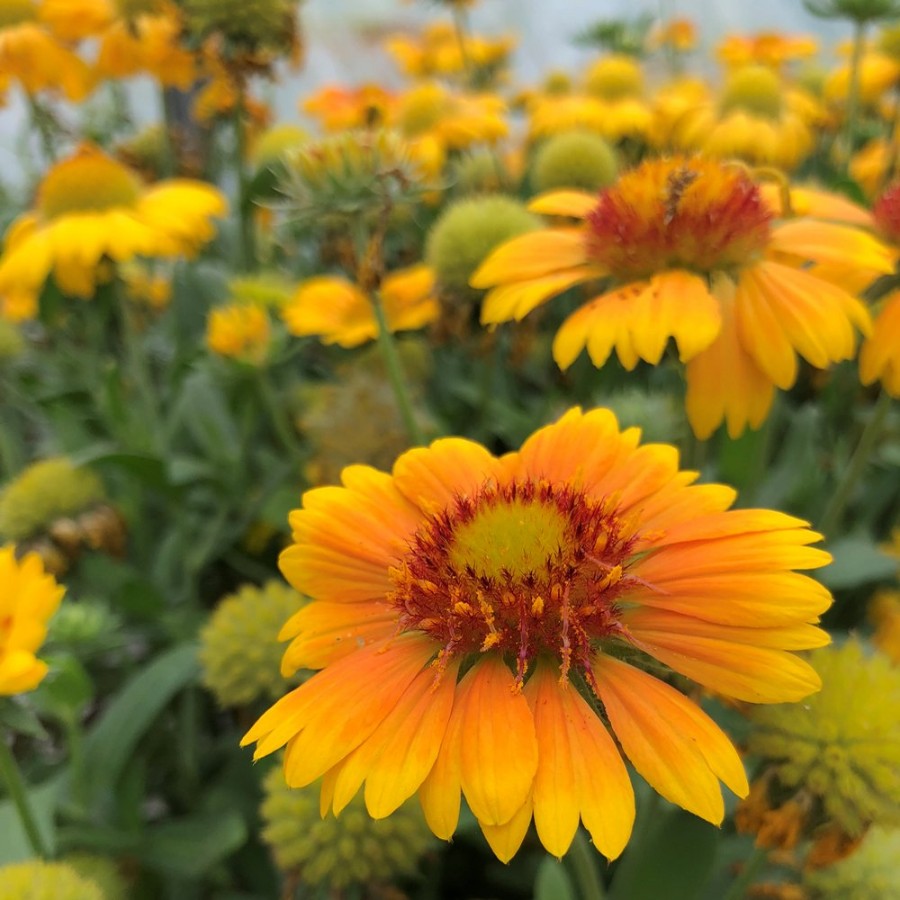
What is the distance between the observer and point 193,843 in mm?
864

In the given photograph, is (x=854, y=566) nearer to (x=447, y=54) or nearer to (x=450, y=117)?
(x=450, y=117)

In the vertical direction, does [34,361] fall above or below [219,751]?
above

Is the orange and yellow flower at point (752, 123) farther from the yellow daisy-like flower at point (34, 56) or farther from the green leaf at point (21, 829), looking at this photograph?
the green leaf at point (21, 829)

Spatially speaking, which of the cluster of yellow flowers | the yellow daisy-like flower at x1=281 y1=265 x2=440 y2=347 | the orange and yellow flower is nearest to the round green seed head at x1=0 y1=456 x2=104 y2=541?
the cluster of yellow flowers

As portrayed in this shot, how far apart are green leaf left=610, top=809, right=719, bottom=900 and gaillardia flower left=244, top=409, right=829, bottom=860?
0.74 ft

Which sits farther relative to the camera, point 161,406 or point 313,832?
point 161,406

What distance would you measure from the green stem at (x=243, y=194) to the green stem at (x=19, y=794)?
0.98 meters

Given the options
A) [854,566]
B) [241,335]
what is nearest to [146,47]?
[241,335]

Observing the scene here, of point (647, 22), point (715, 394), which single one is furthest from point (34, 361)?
point (647, 22)

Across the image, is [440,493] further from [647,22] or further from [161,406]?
[647,22]

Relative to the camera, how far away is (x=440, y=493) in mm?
585

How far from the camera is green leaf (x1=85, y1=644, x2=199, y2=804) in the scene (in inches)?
35.7

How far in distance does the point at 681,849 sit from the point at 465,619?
306mm

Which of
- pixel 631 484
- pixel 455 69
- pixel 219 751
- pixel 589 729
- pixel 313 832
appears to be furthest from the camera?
pixel 455 69
